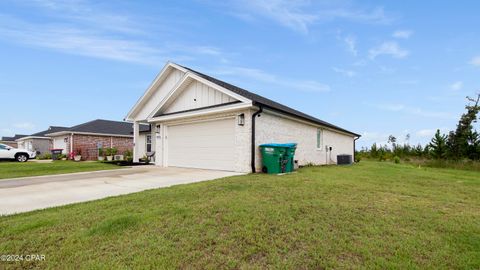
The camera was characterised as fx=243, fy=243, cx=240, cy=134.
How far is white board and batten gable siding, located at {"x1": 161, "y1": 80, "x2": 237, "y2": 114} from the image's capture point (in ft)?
34.8

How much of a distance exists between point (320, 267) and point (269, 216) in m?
1.35

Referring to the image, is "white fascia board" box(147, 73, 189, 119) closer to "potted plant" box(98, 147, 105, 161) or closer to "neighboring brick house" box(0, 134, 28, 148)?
"potted plant" box(98, 147, 105, 161)

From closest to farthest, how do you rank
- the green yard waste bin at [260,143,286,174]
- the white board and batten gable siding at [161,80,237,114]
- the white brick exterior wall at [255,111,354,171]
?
the green yard waste bin at [260,143,286,174]
the white brick exterior wall at [255,111,354,171]
the white board and batten gable siding at [161,80,237,114]

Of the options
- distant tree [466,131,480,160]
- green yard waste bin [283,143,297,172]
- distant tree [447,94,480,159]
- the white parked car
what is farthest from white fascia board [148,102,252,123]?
distant tree [466,131,480,160]

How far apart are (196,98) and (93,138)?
15795mm

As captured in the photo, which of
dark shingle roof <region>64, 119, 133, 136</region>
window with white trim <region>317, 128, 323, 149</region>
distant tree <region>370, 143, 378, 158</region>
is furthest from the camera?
distant tree <region>370, 143, 378, 158</region>

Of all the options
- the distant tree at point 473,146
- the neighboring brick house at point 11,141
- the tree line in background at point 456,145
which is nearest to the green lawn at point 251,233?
the tree line in background at point 456,145

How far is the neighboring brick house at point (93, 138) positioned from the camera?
21.6 m

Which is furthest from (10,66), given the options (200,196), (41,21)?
(200,196)

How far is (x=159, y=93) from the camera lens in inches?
590

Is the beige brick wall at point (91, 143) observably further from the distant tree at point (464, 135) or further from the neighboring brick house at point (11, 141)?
the distant tree at point (464, 135)

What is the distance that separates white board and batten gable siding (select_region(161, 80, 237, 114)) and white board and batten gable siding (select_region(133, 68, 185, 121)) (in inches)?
46.1

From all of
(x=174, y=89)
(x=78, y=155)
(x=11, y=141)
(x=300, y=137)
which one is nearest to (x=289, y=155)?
(x=300, y=137)

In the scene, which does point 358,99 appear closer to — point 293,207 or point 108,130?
point 293,207
